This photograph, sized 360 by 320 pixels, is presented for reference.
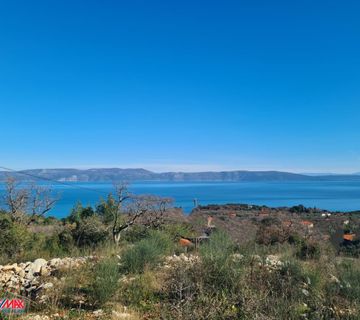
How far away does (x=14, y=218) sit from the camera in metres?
16.1

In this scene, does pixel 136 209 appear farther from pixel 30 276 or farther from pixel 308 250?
pixel 30 276

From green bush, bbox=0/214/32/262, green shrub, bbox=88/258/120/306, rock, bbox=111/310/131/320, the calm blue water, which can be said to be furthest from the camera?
the calm blue water

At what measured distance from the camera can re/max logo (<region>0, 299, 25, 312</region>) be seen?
431 cm

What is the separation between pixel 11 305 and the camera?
4441 millimetres

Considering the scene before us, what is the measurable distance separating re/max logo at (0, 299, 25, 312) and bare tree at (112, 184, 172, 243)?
11286mm

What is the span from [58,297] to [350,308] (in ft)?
13.5

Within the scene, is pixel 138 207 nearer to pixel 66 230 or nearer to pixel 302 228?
pixel 66 230

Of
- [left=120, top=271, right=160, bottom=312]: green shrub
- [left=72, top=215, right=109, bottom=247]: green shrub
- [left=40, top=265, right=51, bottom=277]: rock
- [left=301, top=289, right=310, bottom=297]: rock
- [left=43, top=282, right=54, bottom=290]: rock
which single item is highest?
[left=301, top=289, right=310, bottom=297]: rock

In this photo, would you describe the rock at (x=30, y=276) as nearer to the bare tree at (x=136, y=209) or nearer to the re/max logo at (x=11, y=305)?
the re/max logo at (x=11, y=305)

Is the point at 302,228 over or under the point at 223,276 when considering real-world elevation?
under

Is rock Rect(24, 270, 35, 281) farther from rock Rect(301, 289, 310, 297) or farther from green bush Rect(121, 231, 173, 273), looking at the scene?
rock Rect(301, 289, 310, 297)

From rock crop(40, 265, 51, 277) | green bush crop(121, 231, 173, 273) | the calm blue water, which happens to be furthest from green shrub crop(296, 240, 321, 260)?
the calm blue water

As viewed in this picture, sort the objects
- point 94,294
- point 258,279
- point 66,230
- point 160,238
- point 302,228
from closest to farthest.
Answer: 1. point 94,294
2. point 258,279
3. point 160,238
4. point 66,230
5. point 302,228

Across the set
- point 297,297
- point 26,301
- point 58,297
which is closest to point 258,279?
point 297,297
